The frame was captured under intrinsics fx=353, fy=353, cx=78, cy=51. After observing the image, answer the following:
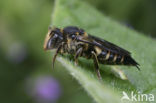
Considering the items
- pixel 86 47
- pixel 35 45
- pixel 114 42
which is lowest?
pixel 35 45

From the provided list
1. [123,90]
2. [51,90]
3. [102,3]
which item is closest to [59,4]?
[123,90]

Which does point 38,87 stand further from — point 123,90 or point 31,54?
point 123,90

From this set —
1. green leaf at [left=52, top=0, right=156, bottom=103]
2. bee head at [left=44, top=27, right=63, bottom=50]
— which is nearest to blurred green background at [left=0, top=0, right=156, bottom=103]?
green leaf at [left=52, top=0, right=156, bottom=103]

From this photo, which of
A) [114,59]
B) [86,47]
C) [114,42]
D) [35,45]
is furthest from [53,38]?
[35,45]

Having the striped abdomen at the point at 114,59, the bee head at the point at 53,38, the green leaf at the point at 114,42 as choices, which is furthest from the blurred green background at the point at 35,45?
the striped abdomen at the point at 114,59

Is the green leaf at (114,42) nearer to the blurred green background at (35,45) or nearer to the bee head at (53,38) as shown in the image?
the bee head at (53,38)

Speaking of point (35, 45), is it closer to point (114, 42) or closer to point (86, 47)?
point (114, 42)
